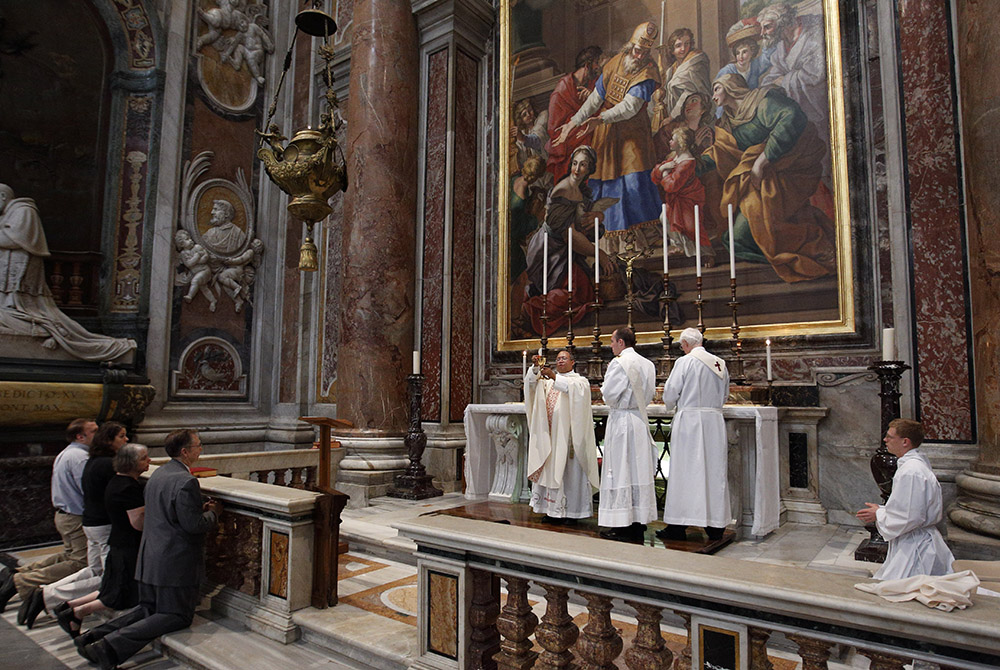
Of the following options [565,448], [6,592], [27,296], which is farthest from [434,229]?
[6,592]

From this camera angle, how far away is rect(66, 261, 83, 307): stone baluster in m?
7.99

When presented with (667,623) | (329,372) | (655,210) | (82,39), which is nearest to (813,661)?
(667,623)

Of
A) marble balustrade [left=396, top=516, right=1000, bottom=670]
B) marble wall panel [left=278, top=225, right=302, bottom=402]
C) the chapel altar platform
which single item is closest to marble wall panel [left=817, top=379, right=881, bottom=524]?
the chapel altar platform

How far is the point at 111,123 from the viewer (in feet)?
28.1

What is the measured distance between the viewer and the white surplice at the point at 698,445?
4836 mm

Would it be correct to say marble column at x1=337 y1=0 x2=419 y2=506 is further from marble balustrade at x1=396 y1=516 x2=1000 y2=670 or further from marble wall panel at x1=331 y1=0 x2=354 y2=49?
marble balustrade at x1=396 y1=516 x2=1000 y2=670

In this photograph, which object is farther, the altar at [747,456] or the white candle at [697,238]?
the white candle at [697,238]

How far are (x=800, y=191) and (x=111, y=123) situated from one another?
28.5ft

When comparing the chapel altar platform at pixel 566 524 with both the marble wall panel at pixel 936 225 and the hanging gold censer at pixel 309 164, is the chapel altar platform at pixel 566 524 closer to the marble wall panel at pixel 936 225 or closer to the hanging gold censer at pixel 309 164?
the marble wall panel at pixel 936 225

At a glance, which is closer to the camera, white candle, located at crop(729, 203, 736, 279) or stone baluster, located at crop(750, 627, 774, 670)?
stone baluster, located at crop(750, 627, 774, 670)

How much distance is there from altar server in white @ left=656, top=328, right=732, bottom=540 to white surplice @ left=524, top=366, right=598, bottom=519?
0.74 m

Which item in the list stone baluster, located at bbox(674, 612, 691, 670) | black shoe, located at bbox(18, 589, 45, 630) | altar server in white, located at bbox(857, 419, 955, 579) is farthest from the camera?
black shoe, located at bbox(18, 589, 45, 630)

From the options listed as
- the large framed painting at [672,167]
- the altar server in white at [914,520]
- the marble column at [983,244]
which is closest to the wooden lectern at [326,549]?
the altar server in white at [914,520]

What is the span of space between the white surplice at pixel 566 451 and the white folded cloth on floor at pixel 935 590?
3582 millimetres
